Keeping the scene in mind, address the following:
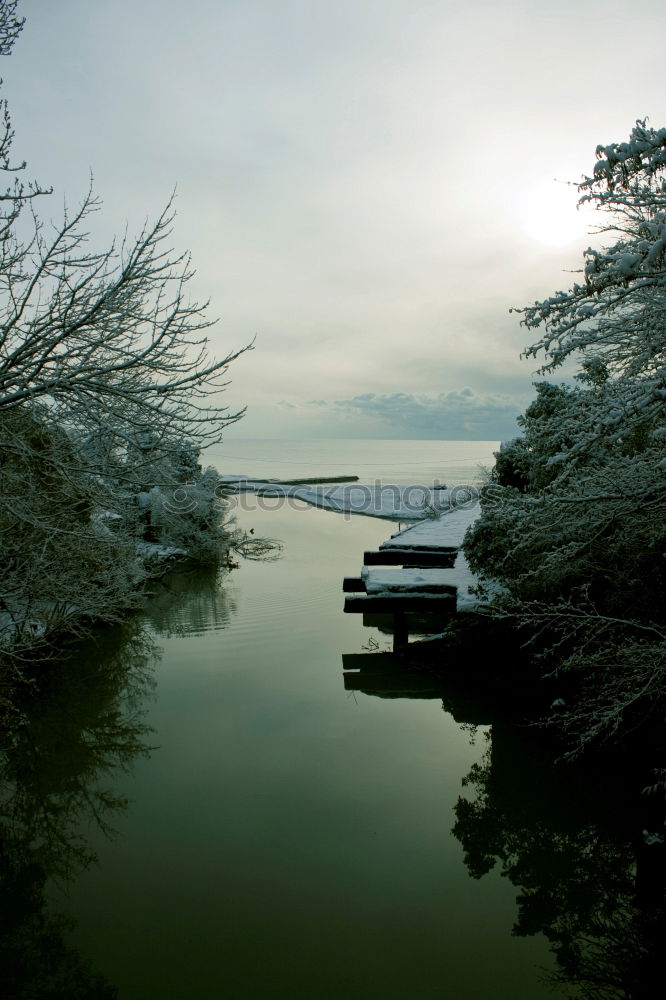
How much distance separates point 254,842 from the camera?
6.51 m

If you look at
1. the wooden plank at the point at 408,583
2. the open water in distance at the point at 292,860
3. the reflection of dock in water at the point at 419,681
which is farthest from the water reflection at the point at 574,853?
the wooden plank at the point at 408,583

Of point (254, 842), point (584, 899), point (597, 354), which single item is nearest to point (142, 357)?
point (254, 842)

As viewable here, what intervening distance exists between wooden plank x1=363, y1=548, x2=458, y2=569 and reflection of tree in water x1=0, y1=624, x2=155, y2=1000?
5.52 metres

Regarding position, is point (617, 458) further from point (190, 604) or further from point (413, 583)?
point (190, 604)

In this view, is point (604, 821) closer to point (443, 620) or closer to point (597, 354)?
point (597, 354)

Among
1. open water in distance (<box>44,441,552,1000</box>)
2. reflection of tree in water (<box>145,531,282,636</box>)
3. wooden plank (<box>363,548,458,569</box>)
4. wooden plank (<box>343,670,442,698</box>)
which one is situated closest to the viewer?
open water in distance (<box>44,441,552,1000</box>)

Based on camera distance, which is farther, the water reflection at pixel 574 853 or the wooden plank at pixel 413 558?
the wooden plank at pixel 413 558

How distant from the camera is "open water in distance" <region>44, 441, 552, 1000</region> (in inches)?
193

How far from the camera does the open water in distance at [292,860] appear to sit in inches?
193

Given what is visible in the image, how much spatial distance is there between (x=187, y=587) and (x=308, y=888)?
13873 mm

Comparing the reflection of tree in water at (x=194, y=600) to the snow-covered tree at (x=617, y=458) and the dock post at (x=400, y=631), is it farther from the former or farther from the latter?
the snow-covered tree at (x=617, y=458)

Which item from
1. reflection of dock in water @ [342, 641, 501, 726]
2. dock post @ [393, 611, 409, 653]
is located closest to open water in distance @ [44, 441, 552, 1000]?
reflection of dock in water @ [342, 641, 501, 726]

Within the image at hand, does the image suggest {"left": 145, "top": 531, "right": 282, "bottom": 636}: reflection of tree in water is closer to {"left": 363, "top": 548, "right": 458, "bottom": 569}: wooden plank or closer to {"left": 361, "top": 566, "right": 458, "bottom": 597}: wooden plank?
{"left": 363, "top": 548, "right": 458, "bottom": 569}: wooden plank

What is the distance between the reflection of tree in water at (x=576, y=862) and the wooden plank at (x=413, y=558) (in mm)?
6436
